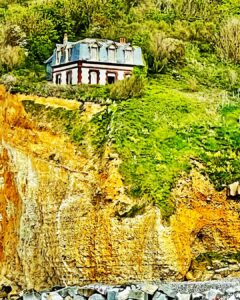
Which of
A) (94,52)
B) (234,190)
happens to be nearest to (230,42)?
(94,52)

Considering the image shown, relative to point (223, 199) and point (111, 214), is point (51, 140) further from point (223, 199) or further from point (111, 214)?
point (223, 199)

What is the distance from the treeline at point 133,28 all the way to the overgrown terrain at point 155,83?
0.07 meters

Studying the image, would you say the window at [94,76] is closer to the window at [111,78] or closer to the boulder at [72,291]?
the window at [111,78]

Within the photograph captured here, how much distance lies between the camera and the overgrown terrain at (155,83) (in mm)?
35875

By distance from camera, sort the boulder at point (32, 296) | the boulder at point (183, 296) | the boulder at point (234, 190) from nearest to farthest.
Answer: the boulder at point (183, 296)
the boulder at point (32, 296)
the boulder at point (234, 190)

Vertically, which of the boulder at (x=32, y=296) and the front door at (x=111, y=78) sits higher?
the front door at (x=111, y=78)

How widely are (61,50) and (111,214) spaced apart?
45.4ft

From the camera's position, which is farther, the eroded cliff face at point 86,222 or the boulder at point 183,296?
the eroded cliff face at point 86,222

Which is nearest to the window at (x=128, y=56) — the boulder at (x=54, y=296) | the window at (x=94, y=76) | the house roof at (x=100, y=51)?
the house roof at (x=100, y=51)

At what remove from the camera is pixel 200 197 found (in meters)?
34.8

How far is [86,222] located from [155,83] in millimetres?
12019

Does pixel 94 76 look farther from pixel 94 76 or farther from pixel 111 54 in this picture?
pixel 111 54

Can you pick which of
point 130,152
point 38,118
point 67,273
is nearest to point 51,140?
point 38,118

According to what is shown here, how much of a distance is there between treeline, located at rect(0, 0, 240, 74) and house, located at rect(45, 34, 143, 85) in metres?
3.08
